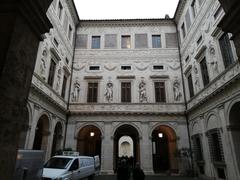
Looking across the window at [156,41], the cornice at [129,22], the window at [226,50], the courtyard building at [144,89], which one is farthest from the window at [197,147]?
the cornice at [129,22]

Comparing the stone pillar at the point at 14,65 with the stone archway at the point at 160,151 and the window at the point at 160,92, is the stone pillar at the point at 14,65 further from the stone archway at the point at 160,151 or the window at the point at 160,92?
the stone archway at the point at 160,151

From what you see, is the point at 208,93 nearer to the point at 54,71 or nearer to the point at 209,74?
the point at 209,74

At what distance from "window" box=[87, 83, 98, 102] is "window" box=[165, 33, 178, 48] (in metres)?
8.37

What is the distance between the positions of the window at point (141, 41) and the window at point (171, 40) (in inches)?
86.8

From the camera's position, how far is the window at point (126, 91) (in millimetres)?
17016

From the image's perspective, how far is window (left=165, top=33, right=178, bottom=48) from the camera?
61.5 feet

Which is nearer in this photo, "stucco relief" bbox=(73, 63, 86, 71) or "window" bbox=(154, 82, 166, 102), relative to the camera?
"window" bbox=(154, 82, 166, 102)

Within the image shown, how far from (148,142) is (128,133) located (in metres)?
5.50

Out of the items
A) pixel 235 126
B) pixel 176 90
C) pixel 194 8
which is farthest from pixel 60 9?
pixel 235 126

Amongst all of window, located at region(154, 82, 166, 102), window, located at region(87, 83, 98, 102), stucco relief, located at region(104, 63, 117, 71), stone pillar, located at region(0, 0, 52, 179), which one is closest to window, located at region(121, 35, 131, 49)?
stucco relief, located at region(104, 63, 117, 71)

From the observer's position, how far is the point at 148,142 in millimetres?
15508

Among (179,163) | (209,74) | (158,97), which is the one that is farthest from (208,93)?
(179,163)

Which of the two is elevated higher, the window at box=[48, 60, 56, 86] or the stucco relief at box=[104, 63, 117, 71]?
the stucco relief at box=[104, 63, 117, 71]

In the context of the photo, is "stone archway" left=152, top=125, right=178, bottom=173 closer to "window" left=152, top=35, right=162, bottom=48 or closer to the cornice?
"window" left=152, top=35, right=162, bottom=48
